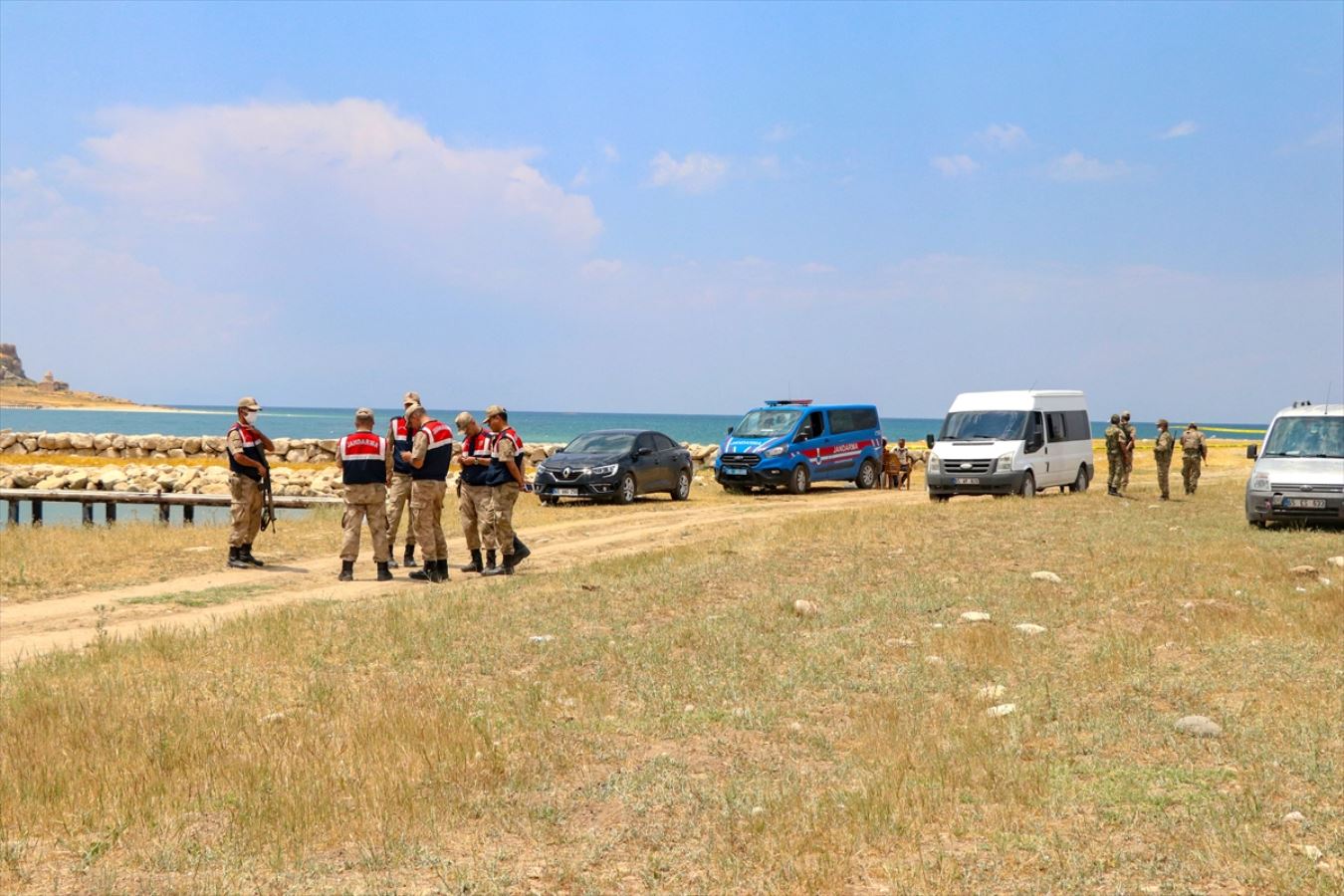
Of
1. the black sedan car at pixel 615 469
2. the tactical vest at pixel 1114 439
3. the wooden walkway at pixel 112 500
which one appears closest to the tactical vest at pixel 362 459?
the wooden walkway at pixel 112 500

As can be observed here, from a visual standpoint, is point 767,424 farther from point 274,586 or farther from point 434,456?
point 274,586

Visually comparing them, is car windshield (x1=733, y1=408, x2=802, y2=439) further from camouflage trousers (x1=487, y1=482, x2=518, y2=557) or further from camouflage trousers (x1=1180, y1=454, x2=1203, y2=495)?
camouflage trousers (x1=487, y1=482, x2=518, y2=557)

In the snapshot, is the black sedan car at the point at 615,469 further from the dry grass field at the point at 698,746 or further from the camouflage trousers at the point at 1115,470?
the dry grass field at the point at 698,746

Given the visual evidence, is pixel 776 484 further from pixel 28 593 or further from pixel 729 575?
pixel 28 593

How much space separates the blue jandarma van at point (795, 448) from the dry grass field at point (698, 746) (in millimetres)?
15524

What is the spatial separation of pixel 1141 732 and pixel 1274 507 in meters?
12.2

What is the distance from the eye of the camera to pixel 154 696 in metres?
8.02

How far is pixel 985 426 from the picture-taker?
24.8m

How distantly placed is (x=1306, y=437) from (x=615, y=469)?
42.1 feet

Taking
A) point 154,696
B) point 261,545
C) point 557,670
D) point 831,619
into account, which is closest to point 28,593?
point 261,545

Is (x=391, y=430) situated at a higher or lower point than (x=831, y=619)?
higher

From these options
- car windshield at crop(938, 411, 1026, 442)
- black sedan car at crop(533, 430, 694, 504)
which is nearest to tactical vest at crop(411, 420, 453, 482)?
black sedan car at crop(533, 430, 694, 504)

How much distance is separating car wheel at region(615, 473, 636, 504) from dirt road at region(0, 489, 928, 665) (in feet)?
8.01

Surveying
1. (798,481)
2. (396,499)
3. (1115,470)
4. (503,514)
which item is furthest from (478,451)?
(1115,470)
